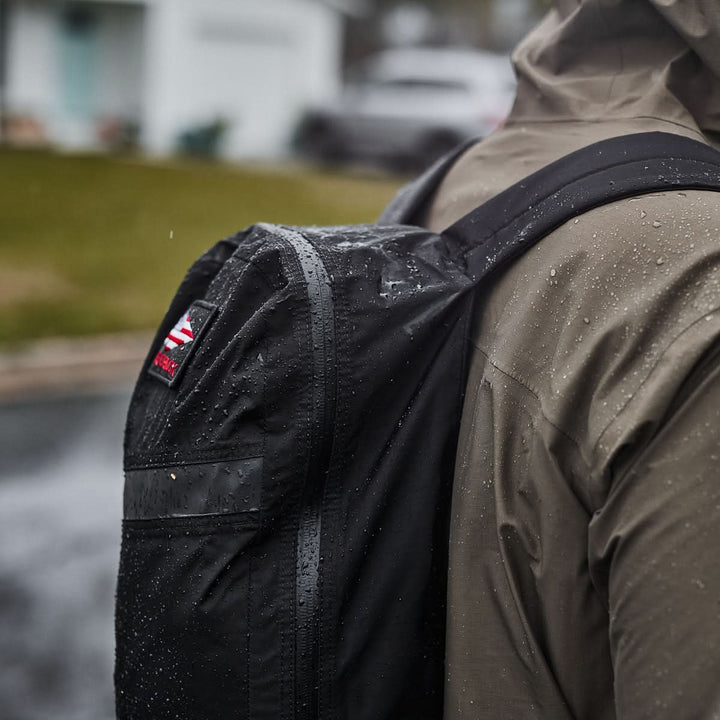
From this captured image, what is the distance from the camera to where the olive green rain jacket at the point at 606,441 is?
1000 mm

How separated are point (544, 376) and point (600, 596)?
232mm

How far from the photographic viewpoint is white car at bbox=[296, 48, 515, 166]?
58.8ft

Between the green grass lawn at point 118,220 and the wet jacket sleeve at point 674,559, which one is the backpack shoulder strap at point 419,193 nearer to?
the wet jacket sleeve at point 674,559

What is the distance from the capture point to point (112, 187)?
13.1m

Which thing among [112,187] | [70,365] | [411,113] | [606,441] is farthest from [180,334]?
[411,113]

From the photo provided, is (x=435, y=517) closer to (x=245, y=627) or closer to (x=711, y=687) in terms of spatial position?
(x=245, y=627)

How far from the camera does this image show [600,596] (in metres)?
1.11

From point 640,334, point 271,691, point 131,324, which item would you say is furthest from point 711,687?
point 131,324

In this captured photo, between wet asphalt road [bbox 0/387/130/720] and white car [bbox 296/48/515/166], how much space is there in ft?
38.9

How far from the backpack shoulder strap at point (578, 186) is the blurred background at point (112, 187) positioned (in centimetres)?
261

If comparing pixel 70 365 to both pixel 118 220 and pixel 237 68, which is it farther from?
pixel 237 68

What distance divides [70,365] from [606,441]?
23.0 feet

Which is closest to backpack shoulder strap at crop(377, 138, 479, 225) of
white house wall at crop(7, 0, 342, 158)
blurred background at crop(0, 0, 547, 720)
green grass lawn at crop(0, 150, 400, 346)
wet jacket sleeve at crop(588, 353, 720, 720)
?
wet jacket sleeve at crop(588, 353, 720, 720)

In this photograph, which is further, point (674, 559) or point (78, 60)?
point (78, 60)
